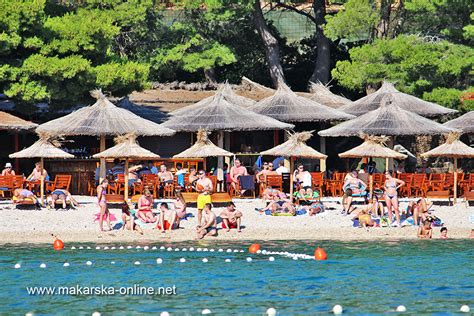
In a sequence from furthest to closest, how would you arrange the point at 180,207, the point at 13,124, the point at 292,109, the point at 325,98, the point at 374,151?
the point at 325,98 < the point at 292,109 < the point at 13,124 < the point at 374,151 < the point at 180,207

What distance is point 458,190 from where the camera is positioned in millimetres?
37000

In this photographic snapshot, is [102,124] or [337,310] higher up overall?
[102,124]

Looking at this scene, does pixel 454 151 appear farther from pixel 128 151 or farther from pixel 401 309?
pixel 401 309

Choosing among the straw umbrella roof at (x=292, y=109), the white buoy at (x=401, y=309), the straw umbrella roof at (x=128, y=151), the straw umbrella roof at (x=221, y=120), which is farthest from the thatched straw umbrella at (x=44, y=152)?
the white buoy at (x=401, y=309)

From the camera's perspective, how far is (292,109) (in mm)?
40531

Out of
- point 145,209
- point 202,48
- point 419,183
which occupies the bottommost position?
point 145,209

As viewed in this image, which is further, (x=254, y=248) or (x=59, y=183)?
(x=59, y=183)

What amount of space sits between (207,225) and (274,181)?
580 centimetres

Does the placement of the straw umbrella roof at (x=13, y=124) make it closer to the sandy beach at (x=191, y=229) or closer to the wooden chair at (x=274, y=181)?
the sandy beach at (x=191, y=229)

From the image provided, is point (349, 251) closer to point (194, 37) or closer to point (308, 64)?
point (194, 37)

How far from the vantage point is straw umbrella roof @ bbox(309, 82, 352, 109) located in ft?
145

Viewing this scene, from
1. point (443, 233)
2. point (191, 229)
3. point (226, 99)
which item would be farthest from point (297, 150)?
point (226, 99)

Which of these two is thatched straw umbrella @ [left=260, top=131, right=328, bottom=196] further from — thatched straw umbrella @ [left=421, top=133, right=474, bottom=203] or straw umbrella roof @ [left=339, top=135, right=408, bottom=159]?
thatched straw umbrella @ [left=421, top=133, right=474, bottom=203]

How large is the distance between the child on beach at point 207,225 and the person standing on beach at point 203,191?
233mm
